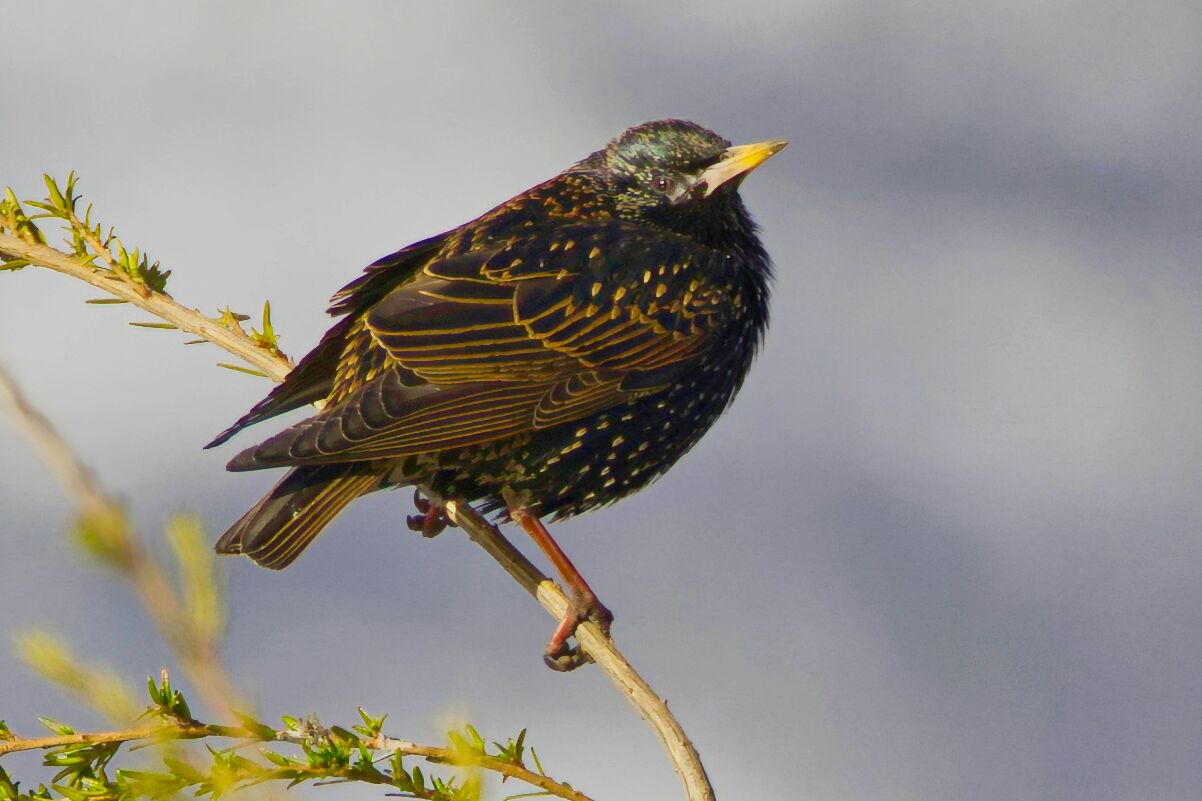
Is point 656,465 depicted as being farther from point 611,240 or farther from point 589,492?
point 611,240

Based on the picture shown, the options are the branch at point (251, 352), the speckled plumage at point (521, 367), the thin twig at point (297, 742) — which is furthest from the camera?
the speckled plumage at point (521, 367)

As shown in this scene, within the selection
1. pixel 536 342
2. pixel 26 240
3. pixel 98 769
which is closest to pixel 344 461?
pixel 536 342

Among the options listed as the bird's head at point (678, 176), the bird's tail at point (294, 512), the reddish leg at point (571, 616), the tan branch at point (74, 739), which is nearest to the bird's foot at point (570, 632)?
the reddish leg at point (571, 616)

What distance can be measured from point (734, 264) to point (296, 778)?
7.32ft

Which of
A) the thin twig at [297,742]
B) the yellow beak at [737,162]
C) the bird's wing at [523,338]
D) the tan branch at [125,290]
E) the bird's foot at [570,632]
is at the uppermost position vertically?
the tan branch at [125,290]

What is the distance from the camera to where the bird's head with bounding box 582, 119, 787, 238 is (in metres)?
3.73

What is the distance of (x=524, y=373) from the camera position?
3223mm

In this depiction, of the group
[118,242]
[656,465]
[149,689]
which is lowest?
[656,465]

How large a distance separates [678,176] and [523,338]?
0.79 metres

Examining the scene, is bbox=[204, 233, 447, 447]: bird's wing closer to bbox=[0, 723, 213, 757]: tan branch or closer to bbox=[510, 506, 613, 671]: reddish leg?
bbox=[510, 506, 613, 671]: reddish leg

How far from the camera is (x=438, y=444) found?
9.79 ft

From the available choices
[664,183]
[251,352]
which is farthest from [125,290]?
[664,183]

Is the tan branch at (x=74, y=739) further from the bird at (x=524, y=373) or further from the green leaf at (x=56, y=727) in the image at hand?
the bird at (x=524, y=373)

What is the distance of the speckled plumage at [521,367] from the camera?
9.88ft
